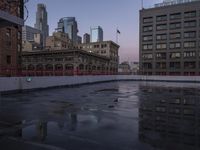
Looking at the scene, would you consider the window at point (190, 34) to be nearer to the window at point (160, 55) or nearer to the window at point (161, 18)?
the window at point (161, 18)

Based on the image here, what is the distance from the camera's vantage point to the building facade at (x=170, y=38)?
299 feet

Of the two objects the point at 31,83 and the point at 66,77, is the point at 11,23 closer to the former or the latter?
the point at 31,83

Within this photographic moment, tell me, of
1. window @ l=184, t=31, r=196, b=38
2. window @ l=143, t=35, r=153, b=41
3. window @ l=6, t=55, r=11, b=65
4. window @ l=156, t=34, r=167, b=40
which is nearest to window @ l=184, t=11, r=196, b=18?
window @ l=184, t=31, r=196, b=38

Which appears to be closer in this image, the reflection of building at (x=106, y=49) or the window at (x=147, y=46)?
the window at (x=147, y=46)

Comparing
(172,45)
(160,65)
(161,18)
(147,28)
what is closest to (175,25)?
(161,18)

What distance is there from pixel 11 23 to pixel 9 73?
846cm

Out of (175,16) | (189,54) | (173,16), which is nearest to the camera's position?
(189,54)

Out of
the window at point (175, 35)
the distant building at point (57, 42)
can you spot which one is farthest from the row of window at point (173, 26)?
the distant building at point (57, 42)

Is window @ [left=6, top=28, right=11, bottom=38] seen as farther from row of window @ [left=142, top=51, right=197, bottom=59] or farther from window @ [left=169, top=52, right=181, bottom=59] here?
window @ [left=169, top=52, right=181, bottom=59]

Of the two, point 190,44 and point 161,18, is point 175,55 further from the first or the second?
point 161,18

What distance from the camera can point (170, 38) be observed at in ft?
314

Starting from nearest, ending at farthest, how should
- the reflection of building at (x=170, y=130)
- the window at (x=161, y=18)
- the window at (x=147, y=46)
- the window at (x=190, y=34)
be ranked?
the reflection of building at (x=170, y=130) < the window at (x=190, y=34) < the window at (x=161, y=18) < the window at (x=147, y=46)

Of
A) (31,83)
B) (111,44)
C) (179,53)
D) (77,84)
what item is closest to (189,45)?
(179,53)

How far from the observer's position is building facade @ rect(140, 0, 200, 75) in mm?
90988
